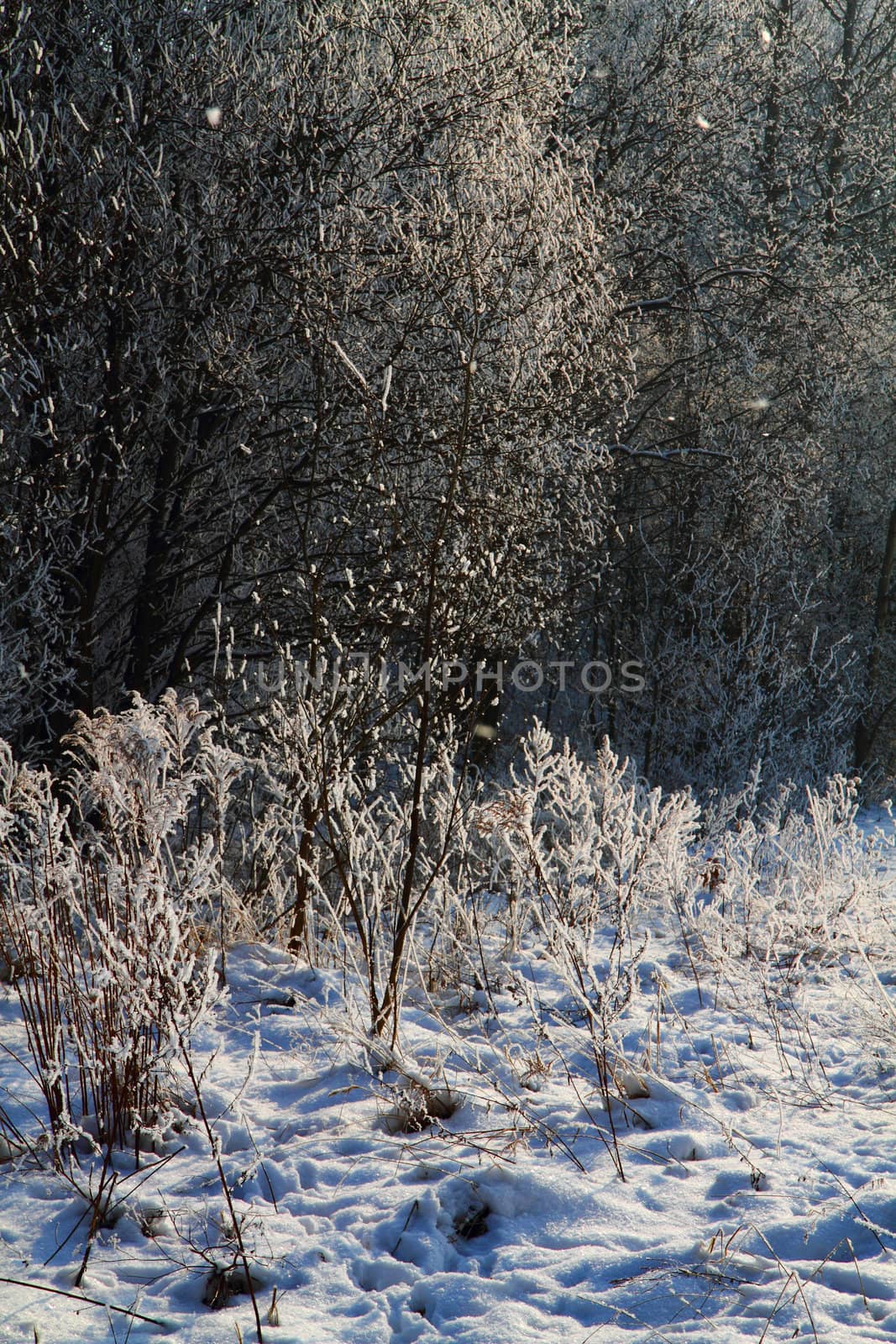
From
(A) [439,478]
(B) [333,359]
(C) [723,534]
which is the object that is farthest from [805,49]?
(B) [333,359]

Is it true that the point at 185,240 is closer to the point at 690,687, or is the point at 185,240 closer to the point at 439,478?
the point at 439,478

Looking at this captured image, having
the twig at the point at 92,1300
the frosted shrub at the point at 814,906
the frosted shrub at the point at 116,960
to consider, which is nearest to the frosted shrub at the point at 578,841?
the frosted shrub at the point at 814,906

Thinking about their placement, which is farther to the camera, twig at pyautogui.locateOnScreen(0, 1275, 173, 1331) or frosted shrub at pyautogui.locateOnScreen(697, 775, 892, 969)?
frosted shrub at pyautogui.locateOnScreen(697, 775, 892, 969)

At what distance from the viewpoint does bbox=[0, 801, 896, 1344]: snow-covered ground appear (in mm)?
2014

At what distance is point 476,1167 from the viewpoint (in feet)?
8.34

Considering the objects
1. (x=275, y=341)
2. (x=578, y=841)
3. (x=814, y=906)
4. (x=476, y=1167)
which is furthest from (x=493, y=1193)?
(x=275, y=341)

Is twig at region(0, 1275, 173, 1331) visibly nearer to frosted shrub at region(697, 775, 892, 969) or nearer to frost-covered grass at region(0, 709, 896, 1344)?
frost-covered grass at region(0, 709, 896, 1344)

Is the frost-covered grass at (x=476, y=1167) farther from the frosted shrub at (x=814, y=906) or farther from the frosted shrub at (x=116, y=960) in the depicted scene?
the frosted shrub at (x=814, y=906)

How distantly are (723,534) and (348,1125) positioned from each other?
9.53m

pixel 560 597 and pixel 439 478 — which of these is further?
pixel 560 597

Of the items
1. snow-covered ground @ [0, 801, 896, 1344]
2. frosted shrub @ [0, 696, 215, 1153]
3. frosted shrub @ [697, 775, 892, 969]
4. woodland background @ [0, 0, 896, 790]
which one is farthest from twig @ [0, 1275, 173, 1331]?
frosted shrub @ [697, 775, 892, 969]

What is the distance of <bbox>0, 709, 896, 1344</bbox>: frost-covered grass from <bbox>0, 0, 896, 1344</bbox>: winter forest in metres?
0.02

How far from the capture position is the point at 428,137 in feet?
19.9

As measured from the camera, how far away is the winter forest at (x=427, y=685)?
7.66ft
